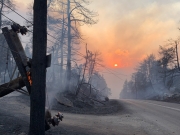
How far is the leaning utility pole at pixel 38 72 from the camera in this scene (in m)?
5.75

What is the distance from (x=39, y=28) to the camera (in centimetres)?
584

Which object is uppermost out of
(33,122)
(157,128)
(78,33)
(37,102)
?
(78,33)

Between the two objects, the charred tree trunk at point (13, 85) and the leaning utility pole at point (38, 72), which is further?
the charred tree trunk at point (13, 85)

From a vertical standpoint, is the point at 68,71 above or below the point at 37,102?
above

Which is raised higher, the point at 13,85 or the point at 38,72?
the point at 38,72

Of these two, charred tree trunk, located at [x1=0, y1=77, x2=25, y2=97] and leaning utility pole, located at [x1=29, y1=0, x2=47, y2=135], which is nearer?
leaning utility pole, located at [x1=29, y1=0, x2=47, y2=135]

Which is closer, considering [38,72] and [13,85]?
[38,72]

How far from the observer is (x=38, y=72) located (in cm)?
576

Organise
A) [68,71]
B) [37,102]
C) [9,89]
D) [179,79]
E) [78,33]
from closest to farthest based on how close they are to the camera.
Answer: [37,102]
[9,89]
[68,71]
[78,33]
[179,79]

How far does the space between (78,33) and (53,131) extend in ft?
68.3

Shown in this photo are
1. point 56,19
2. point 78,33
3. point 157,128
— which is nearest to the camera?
point 157,128

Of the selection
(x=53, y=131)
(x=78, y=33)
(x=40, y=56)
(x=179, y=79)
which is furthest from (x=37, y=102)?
(x=179, y=79)

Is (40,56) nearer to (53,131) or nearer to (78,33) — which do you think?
(53,131)

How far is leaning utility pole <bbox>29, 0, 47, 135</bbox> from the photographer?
5.75 meters
